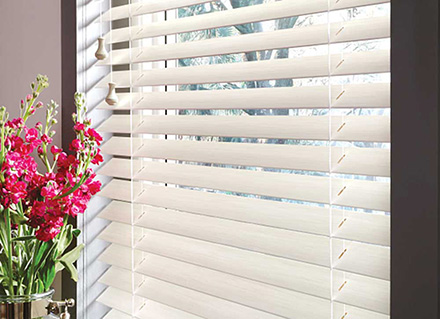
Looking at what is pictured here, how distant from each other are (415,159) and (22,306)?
35.4 inches

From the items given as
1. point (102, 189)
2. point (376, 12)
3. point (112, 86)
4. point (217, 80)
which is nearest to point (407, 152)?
point (376, 12)

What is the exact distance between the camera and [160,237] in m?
1.33

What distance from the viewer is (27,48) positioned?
65.6 inches

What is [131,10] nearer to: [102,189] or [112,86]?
[112,86]

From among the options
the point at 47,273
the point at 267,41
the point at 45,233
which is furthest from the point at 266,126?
the point at 47,273

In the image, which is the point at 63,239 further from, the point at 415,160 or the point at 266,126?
the point at 415,160

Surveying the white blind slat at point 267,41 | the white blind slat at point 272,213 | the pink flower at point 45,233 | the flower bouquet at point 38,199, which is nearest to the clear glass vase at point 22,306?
the flower bouquet at point 38,199

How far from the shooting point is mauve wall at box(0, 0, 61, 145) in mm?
1573

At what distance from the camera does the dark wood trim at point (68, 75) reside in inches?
58.3

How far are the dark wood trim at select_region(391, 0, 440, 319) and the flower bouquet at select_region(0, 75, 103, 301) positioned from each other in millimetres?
652

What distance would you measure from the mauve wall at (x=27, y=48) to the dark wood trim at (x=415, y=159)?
1.01 metres

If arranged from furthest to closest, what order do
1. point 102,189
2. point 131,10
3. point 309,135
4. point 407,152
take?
point 102,189
point 131,10
point 309,135
point 407,152

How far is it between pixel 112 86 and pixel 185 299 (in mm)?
525

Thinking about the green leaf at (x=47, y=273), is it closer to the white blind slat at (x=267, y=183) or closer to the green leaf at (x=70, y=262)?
the green leaf at (x=70, y=262)
